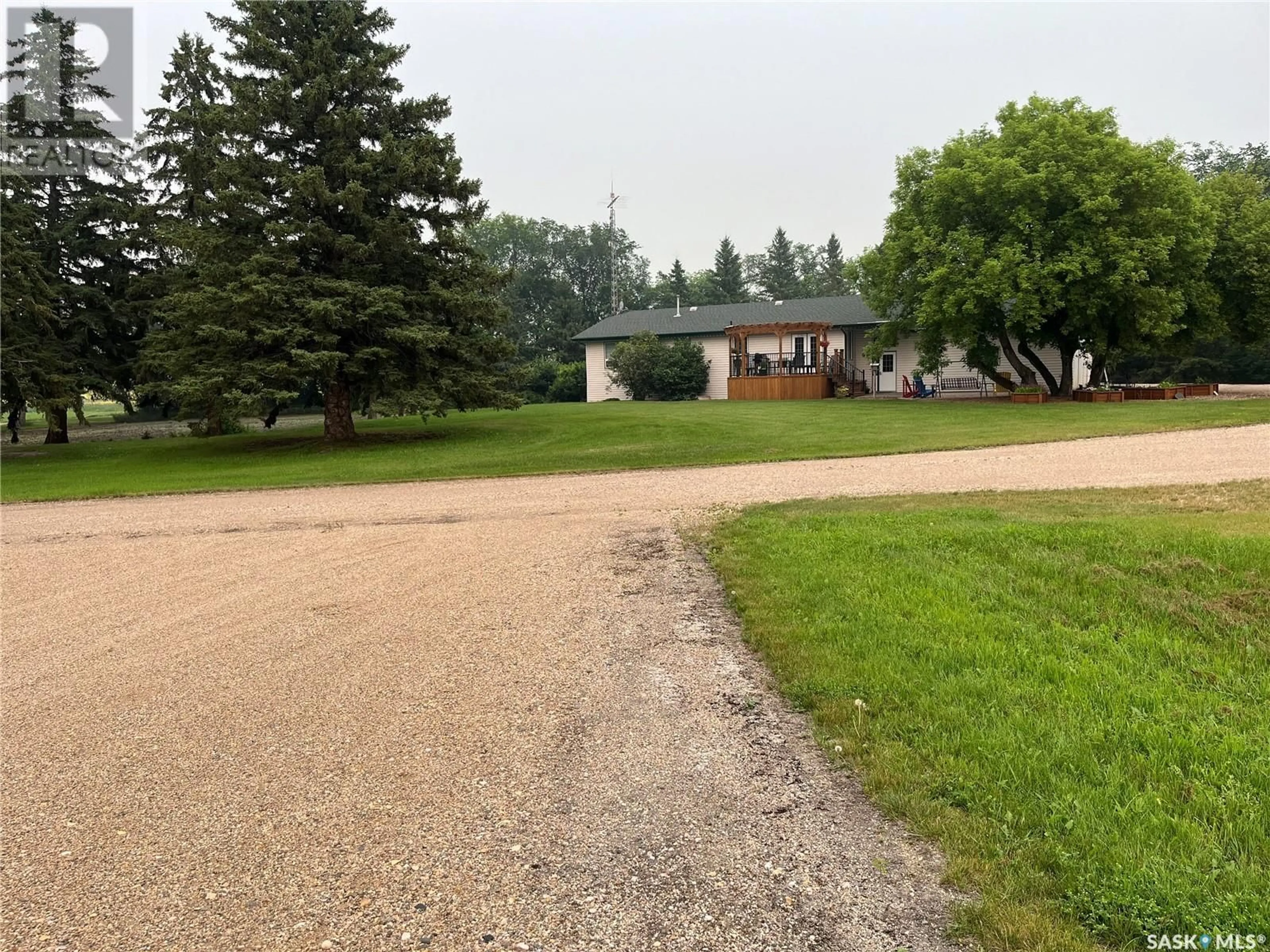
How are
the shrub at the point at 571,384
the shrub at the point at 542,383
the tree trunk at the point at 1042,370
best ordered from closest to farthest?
the tree trunk at the point at 1042,370
the shrub at the point at 571,384
the shrub at the point at 542,383

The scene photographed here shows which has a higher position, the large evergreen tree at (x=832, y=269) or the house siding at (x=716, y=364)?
the large evergreen tree at (x=832, y=269)

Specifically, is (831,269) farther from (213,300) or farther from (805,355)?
(213,300)

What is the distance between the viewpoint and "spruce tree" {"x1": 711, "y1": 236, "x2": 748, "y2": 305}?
2975 inches

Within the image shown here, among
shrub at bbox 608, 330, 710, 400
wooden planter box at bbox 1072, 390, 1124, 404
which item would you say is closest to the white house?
shrub at bbox 608, 330, 710, 400

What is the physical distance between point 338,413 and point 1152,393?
28.0 meters

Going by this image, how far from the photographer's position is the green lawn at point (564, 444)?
51.4 ft

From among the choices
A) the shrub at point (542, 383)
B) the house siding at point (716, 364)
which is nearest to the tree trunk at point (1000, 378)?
the house siding at point (716, 364)

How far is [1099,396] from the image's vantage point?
1121 inches

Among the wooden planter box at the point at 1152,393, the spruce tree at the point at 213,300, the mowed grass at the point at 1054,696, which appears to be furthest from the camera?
the wooden planter box at the point at 1152,393

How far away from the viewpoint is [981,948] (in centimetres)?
235

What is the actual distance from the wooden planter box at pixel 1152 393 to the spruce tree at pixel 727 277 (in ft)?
159

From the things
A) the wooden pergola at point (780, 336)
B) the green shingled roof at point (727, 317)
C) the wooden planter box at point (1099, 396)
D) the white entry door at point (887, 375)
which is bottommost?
the wooden planter box at point (1099, 396)

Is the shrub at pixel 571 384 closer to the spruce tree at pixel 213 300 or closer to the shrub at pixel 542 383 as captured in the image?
the shrub at pixel 542 383

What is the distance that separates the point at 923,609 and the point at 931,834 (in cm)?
265
